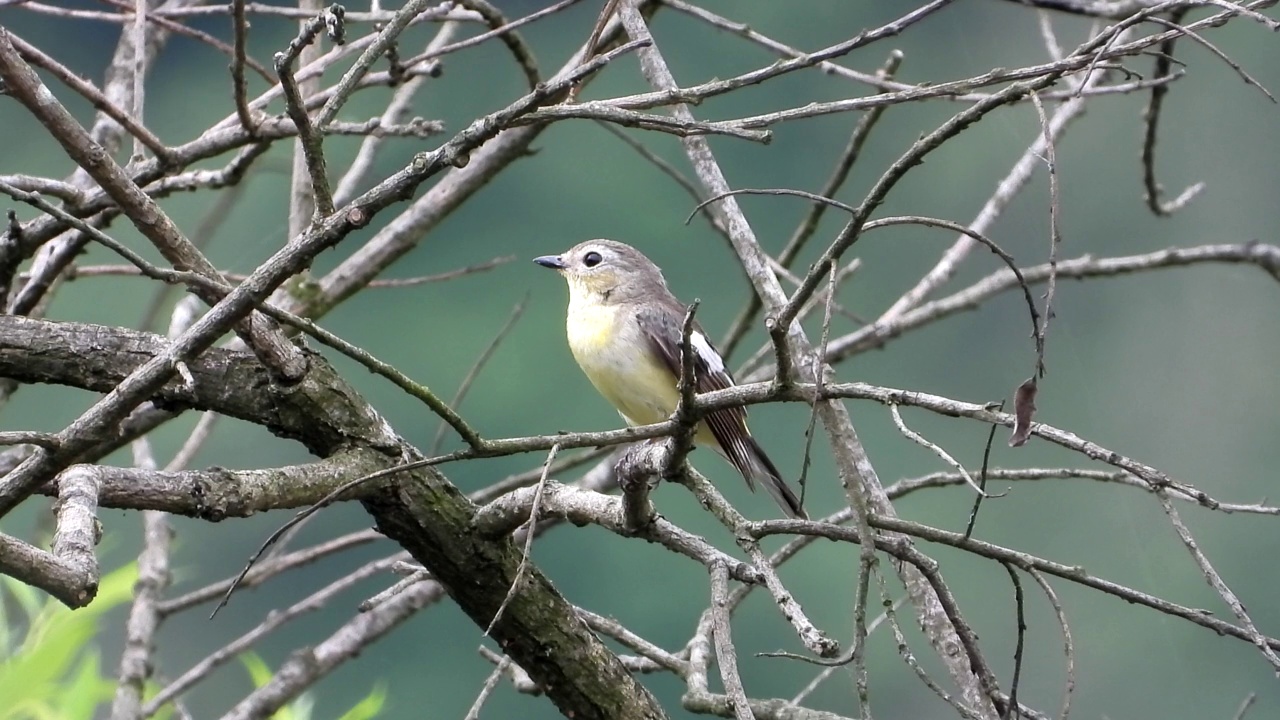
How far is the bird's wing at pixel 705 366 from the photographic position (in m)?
4.17

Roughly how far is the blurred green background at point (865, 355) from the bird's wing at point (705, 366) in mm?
6815

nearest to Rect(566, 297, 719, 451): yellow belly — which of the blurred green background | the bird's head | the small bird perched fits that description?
the small bird perched

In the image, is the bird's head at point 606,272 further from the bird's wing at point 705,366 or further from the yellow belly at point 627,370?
the yellow belly at point 627,370

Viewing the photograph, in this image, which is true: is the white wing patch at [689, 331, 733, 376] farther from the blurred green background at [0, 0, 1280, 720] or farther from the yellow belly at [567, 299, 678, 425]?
the blurred green background at [0, 0, 1280, 720]

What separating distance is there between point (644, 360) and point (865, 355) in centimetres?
925

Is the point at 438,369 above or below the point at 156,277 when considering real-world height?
above

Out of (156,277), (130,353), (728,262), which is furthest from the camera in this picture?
(728,262)

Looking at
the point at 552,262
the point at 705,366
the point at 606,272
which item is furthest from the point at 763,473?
the point at 552,262

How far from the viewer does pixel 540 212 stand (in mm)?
14320

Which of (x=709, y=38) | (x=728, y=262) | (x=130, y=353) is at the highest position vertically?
(x=709, y=38)

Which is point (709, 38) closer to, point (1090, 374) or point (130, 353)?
point (1090, 374)

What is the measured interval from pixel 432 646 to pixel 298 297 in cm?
1106

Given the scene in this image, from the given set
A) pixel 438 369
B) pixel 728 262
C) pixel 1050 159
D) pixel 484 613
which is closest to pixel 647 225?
pixel 728 262

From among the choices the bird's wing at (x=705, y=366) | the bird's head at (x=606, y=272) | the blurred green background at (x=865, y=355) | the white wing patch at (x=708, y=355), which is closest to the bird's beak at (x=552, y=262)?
the bird's head at (x=606, y=272)
